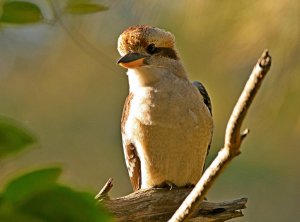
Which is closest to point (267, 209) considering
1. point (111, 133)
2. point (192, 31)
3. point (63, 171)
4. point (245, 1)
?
point (111, 133)

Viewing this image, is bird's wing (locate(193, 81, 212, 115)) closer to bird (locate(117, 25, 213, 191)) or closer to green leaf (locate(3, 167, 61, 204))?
bird (locate(117, 25, 213, 191))

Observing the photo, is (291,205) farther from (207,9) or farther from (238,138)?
(238,138)

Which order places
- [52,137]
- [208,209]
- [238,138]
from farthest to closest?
[52,137], [208,209], [238,138]

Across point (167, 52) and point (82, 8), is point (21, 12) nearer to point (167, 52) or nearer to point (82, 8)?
point (82, 8)

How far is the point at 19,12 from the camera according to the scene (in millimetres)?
636

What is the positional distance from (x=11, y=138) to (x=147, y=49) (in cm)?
211

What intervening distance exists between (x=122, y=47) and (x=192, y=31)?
135 cm

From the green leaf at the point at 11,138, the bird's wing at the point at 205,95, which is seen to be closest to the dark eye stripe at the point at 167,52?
the bird's wing at the point at 205,95

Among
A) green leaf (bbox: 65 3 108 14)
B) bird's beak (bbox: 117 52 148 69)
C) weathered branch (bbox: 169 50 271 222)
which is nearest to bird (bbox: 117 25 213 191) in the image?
bird's beak (bbox: 117 52 148 69)

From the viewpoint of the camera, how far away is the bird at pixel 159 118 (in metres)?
2.53

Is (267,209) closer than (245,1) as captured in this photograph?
No

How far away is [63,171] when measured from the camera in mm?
563

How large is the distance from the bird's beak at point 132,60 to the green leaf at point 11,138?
1935 mm

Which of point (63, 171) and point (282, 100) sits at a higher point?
point (282, 100)
